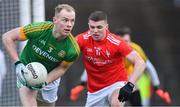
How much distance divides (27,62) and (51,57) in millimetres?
311

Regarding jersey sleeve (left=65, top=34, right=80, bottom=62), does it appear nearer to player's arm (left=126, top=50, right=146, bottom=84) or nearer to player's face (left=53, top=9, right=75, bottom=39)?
player's face (left=53, top=9, right=75, bottom=39)

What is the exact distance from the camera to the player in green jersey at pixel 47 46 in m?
10.4

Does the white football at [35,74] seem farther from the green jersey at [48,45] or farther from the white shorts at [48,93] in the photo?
the white shorts at [48,93]

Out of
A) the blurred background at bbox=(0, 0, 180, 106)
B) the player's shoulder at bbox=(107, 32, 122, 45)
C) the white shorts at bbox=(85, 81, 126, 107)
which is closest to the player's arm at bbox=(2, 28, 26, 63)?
the player's shoulder at bbox=(107, 32, 122, 45)

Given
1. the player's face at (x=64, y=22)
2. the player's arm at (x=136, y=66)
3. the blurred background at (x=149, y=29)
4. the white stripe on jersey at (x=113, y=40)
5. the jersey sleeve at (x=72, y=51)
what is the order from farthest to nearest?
1. the blurred background at (x=149, y=29)
2. the white stripe on jersey at (x=113, y=40)
3. the player's arm at (x=136, y=66)
4. the jersey sleeve at (x=72, y=51)
5. the player's face at (x=64, y=22)

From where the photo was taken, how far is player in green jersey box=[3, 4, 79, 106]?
1043 centimetres

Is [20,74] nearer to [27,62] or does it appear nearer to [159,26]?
[27,62]

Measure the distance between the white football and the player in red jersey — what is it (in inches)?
39.3

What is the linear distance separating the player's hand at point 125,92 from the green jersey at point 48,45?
680 millimetres

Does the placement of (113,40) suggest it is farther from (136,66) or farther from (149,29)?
(149,29)

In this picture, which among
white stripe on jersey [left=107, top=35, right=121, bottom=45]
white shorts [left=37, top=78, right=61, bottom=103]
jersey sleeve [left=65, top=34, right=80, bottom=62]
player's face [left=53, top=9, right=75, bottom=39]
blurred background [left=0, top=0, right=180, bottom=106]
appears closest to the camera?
player's face [left=53, top=9, right=75, bottom=39]

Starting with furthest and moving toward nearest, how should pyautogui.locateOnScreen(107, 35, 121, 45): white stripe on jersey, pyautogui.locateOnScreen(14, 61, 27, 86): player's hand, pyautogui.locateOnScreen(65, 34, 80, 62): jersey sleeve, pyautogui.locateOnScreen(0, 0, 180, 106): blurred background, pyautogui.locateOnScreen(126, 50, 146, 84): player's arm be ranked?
pyautogui.locateOnScreen(0, 0, 180, 106): blurred background < pyautogui.locateOnScreen(107, 35, 121, 45): white stripe on jersey < pyautogui.locateOnScreen(126, 50, 146, 84): player's arm < pyautogui.locateOnScreen(65, 34, 80, 62): jersey sleeve < pyautogui.locateOnScreen(14, 61, 27, 86): player's hand

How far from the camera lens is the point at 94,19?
1091cm

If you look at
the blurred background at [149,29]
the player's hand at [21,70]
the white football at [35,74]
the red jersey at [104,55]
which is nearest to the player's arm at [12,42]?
the player's hand at [21,70]
